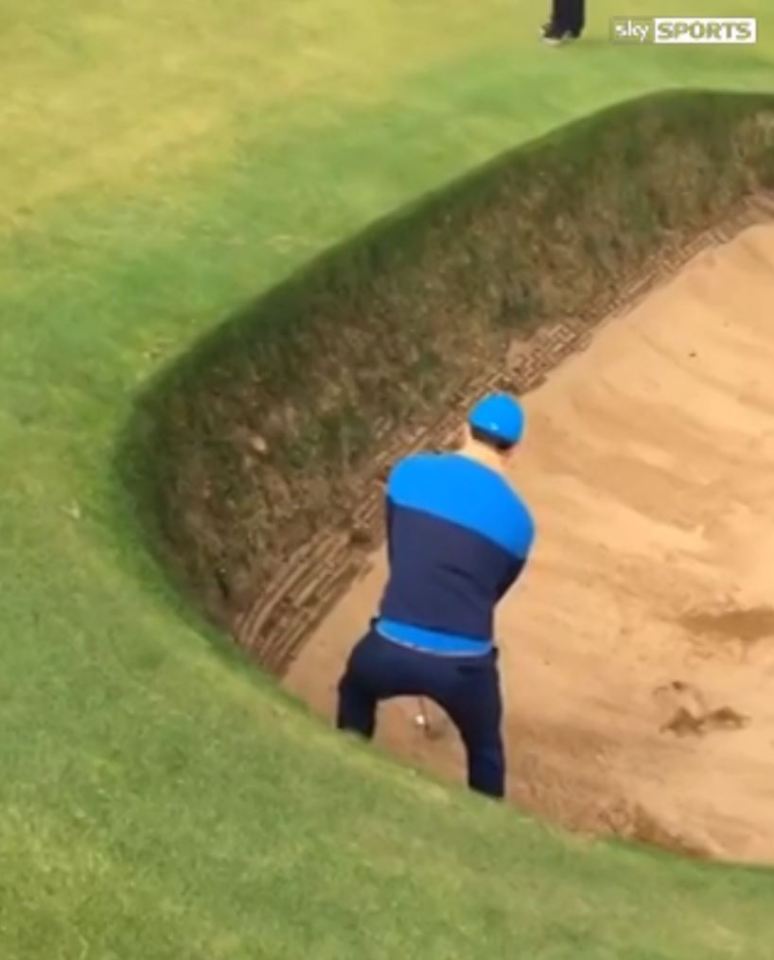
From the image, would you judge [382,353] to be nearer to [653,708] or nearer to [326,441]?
[326,441]

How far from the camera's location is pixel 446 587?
615 cm

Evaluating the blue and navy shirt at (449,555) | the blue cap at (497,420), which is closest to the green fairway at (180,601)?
the blue and navy shirt at (449,555)

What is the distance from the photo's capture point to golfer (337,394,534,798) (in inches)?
242

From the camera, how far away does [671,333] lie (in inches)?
452

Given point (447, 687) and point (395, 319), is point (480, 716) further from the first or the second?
point (395, 319)

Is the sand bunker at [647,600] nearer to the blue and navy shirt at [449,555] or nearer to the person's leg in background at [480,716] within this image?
the person's leg in background at [480,716]

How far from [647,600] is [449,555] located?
3.29 meters

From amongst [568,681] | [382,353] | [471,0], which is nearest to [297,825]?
[568,681]

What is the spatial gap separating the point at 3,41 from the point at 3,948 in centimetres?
817

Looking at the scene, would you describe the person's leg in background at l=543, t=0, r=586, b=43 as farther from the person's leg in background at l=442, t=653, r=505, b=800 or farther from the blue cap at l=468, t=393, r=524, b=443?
the person's leg in background at l=442, t=653, r=505, b=800

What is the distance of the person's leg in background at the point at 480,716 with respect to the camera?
616cm

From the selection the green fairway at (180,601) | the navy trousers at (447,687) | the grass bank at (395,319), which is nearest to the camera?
the green fairway at (180,601)

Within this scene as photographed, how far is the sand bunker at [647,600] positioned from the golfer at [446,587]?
4.78ft

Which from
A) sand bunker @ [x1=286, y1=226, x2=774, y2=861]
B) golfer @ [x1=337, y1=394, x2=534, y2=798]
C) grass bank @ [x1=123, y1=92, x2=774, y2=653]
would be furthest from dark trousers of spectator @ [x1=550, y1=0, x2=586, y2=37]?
golfer @ [x1=337, y1=394, x2=534, y2=798]
